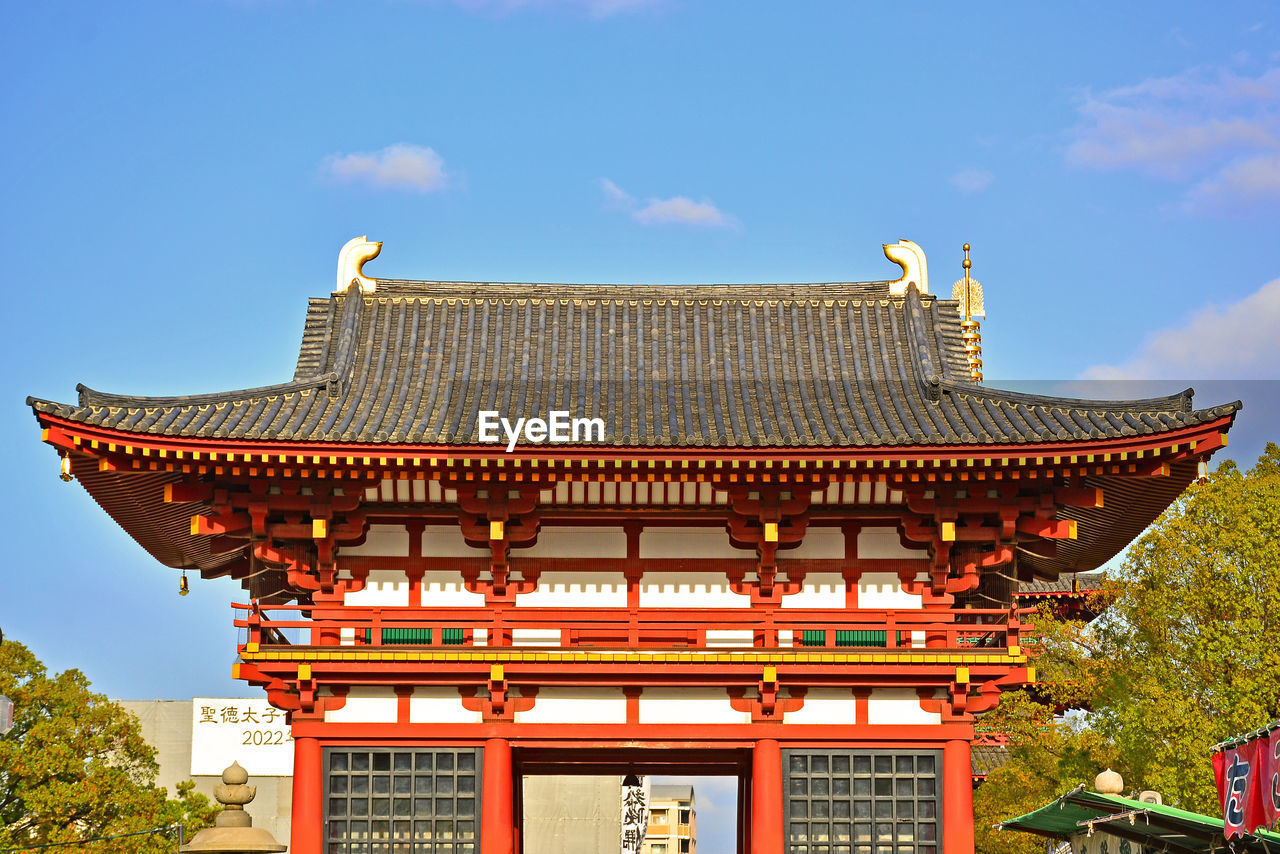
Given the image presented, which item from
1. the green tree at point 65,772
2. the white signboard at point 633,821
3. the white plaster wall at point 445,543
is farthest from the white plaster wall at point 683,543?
the white signboard at point 633,821

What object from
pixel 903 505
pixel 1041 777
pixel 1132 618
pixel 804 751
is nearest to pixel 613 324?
pixel 903 505

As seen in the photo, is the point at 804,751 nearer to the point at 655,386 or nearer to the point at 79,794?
the point at 655,386

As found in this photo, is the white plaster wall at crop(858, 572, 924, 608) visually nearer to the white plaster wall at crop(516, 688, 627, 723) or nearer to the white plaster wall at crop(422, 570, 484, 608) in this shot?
the white plaster wall at crop(516, 688, 627, 723)

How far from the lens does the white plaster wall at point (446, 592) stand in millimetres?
22656

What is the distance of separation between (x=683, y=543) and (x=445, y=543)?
3.76 metres

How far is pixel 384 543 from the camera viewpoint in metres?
22.9

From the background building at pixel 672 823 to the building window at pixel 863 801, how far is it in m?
92.0

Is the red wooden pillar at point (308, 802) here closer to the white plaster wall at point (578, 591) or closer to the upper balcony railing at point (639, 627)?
the upper balcony railing at point (639, 627)

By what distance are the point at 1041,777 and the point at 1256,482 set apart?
10427mm

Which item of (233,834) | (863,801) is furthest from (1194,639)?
(233,834)

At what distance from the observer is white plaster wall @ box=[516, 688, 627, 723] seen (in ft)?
72.4

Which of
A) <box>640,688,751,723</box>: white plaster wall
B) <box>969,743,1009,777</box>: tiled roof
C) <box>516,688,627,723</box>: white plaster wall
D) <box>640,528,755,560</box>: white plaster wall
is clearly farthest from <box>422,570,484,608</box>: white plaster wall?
<box>969,743,1009,777</box>: tiled roof

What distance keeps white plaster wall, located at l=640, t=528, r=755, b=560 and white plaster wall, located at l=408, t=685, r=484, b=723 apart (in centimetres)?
367

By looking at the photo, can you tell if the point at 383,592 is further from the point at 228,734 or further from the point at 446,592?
the point at 228,734
